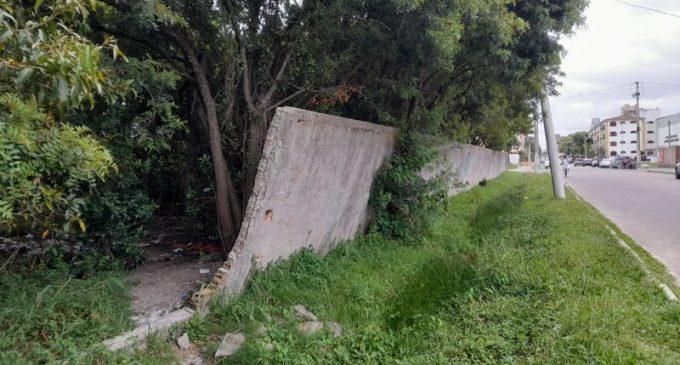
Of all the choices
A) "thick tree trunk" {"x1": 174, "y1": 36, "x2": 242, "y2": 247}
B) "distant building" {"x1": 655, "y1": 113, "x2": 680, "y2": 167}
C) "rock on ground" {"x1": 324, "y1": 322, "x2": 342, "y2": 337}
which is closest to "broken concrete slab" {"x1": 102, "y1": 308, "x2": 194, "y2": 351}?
"rock on ground" {"x1": 324, "y1": 322, "x2": 342, "y2": 337}

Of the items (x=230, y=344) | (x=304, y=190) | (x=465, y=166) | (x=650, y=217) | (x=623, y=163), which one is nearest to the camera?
(x=230, y=344)

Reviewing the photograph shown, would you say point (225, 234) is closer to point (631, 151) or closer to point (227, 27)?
point (227, 27)

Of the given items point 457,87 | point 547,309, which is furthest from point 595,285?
point 457,87

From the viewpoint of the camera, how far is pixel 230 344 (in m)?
3.76

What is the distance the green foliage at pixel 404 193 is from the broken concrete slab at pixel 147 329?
404 centimetres

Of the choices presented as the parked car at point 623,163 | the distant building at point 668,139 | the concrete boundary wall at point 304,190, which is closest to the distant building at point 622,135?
the distant building at point 668,139

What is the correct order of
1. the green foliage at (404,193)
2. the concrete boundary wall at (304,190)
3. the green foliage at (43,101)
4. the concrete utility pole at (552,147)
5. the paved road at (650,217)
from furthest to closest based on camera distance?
the concrete utility pole at (552,147)
the green foliage at (404,193)
the paved road at (650,217)
the concrete boundary wall at (304,190)
the green foliage at (43,101)

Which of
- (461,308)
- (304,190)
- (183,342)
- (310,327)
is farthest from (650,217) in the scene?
(183,342)

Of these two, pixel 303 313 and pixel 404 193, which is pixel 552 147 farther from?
pixel 303 313

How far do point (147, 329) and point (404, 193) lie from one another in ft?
15.8

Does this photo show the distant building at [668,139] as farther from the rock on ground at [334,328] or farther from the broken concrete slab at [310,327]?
the broken concrete slab at [310,327]

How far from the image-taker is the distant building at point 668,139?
44.0m

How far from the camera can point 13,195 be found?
2.95 meters

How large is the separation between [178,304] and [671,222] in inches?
371
